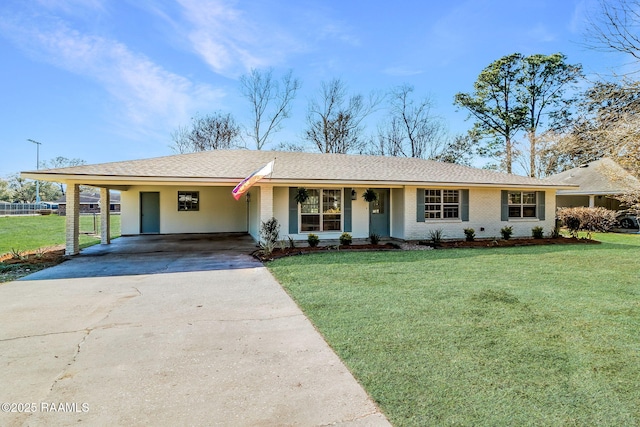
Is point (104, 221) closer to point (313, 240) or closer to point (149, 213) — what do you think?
point (149, 213)

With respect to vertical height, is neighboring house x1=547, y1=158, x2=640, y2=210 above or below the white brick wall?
above

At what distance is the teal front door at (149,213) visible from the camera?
1527 cm

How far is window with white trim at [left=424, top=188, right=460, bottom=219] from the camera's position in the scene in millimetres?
13047

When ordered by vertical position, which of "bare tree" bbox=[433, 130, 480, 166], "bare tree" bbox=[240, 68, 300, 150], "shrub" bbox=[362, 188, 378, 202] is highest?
"bare tree" bbox=[240, 68, 300, 150]

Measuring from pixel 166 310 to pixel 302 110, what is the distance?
25.5 meters

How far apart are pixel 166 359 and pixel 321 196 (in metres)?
9.37

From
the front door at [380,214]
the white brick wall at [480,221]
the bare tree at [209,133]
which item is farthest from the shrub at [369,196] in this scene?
the bare tree at [209,133]

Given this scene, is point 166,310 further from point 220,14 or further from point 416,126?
point 416,126

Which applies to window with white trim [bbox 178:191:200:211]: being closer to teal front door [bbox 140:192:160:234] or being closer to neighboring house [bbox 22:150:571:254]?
neighboring house [bbox 22:150:571:254]

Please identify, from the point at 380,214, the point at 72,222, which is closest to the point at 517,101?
the point at 380,214

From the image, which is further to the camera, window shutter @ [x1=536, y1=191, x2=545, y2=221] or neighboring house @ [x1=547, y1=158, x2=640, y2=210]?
neighboring house @ [x1=547, y1=158, x2=640, y2=210]

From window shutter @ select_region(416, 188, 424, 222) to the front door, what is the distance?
136 centimetres

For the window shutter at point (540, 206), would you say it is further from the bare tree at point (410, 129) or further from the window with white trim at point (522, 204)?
the bare tree at point (410, 129)

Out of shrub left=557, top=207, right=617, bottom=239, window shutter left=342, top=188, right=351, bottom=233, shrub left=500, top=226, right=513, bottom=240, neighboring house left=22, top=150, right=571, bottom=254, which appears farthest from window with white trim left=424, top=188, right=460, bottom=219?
shrub left=557, top=207, right=617, bottom=239
